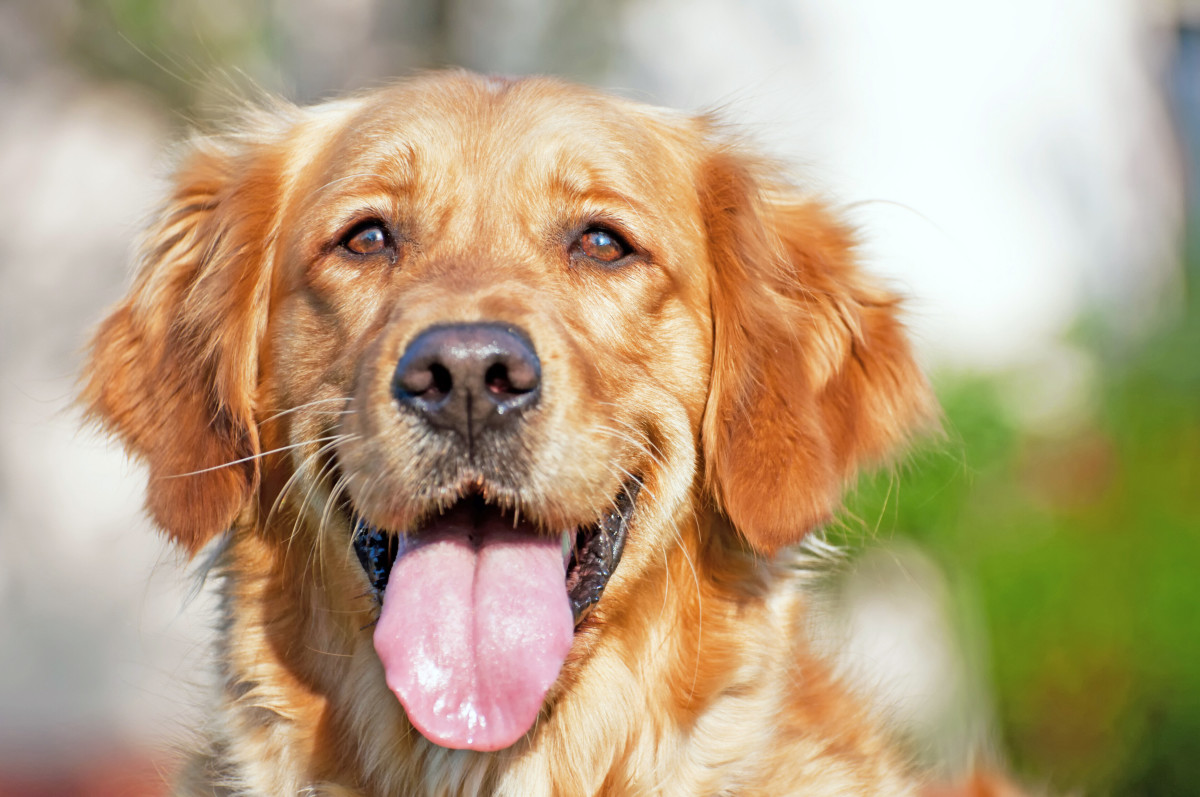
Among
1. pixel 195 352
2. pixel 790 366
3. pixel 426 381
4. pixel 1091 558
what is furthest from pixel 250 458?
pixel 1091 558

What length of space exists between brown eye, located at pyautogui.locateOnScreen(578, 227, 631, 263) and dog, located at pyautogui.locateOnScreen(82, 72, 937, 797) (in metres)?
0.01

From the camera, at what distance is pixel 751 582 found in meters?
3.04

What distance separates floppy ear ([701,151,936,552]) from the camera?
2920 mm

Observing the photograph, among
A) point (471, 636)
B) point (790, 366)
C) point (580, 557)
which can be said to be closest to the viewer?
point (471, 636)

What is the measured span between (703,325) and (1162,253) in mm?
7407

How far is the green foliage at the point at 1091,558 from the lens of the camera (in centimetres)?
496

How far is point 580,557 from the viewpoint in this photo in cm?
276

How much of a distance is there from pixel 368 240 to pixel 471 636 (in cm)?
111

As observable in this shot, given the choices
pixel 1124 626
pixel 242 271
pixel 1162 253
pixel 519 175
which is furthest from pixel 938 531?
pixel 1162 253

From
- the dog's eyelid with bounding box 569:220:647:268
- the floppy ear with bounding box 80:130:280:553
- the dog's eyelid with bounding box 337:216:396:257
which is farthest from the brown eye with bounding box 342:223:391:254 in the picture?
the dog's eyelid with bounding box 569:220:647:268

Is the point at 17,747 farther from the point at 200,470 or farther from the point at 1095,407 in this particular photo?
the point at 1095,407

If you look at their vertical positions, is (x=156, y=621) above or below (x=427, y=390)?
below

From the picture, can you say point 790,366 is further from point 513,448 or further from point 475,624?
point 475,624

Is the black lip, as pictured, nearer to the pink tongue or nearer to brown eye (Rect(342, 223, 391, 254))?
the pink tongue
